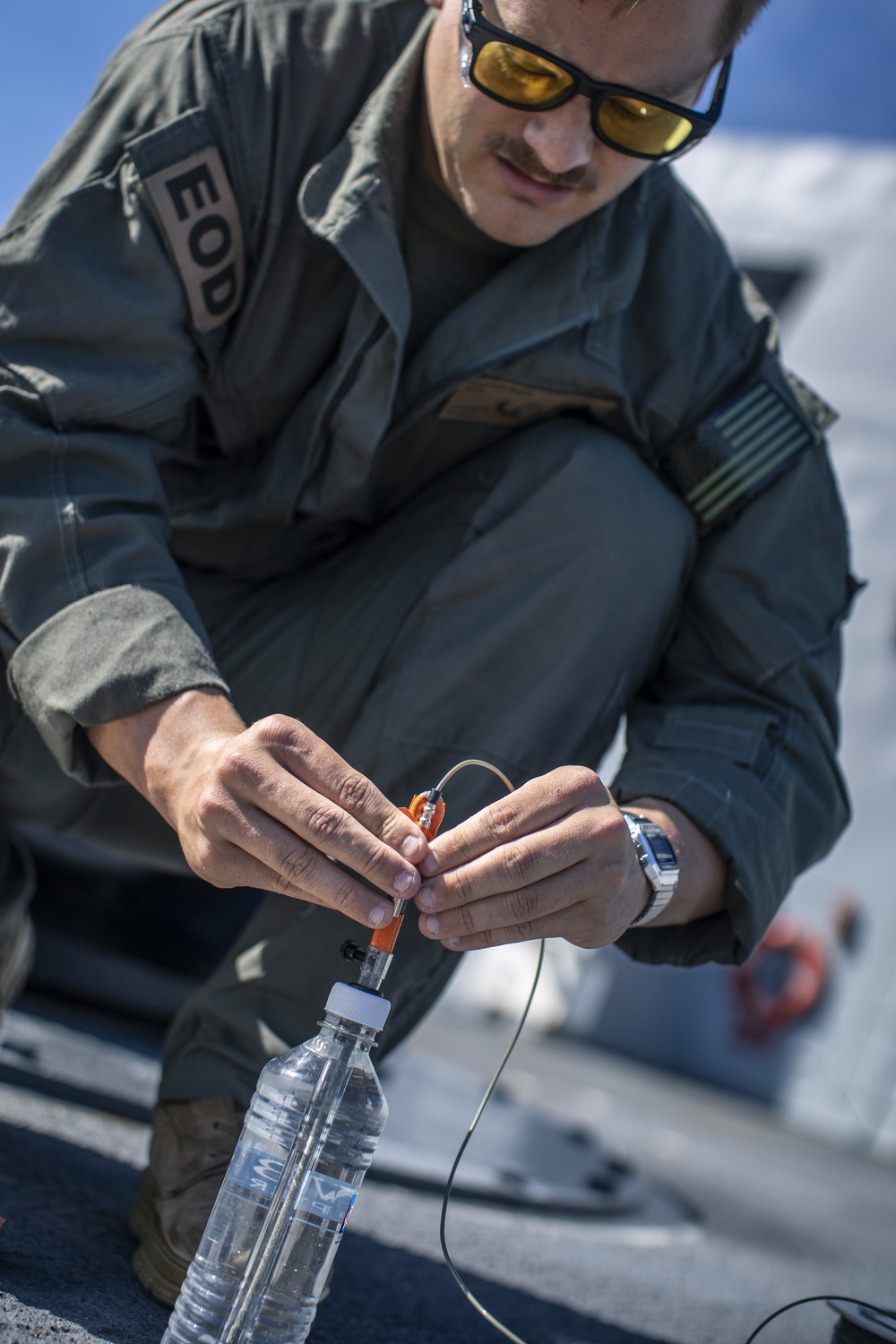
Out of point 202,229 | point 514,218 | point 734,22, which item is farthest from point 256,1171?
point 734,22

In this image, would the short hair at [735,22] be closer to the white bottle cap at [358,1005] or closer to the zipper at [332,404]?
the zipper at [332,404]

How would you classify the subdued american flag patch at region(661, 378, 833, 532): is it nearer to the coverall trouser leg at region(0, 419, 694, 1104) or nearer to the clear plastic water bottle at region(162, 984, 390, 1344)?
the coverall trouser leg at region(0, 419, 694, 1104)

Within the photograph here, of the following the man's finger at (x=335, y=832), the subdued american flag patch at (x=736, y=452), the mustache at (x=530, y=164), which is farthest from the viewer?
the subdued american flag patch at (x=736, y=452)

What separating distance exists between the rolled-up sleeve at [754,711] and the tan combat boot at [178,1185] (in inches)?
22.7

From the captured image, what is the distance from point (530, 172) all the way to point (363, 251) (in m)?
0.25

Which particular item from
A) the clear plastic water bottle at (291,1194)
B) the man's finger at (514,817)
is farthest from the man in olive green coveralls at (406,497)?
the clear plastic water bottle at (291,1194)

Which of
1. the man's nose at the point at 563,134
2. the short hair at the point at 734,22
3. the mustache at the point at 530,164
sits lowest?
the mustache at the point at 530,164

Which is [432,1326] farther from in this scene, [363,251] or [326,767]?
[363,251]

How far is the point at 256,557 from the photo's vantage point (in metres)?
1.86

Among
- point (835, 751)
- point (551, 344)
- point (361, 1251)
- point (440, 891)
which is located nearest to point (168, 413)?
point (551, 344)

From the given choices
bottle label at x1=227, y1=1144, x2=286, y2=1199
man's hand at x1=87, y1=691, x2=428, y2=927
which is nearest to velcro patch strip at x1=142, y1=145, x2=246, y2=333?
man's hand at x1=87, y1=691, x2=428, y2=927

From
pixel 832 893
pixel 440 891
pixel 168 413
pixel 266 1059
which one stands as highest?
pixel 168 413

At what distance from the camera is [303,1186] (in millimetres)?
1173

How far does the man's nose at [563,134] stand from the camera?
1550 millimetres
